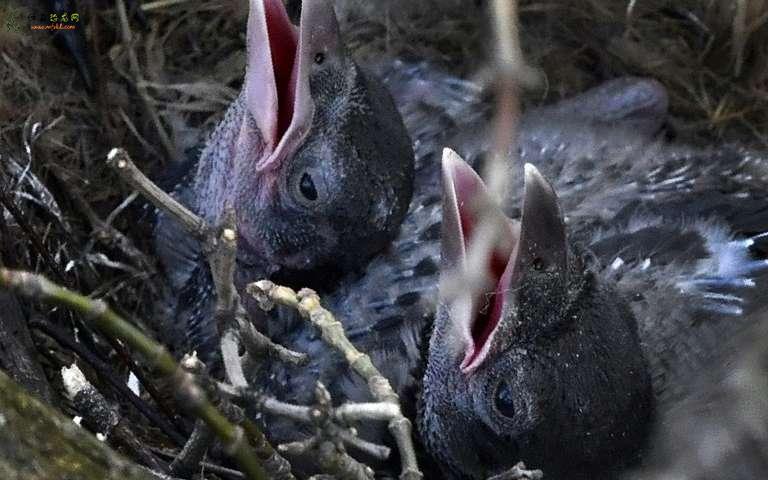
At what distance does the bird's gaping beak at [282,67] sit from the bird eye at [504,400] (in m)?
0.60

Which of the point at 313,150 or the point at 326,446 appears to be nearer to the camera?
the point at 326,446

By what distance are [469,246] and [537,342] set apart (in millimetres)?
177

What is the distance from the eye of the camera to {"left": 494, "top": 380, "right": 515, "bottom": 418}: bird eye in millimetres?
1661

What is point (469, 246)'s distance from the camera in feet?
5.34

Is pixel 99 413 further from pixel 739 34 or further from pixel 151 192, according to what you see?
pixel 739 34

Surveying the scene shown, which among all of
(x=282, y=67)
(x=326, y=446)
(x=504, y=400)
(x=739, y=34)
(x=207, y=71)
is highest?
(x=282, y=67)

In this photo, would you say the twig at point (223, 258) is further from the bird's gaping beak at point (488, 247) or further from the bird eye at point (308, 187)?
the bird eye at point (308, 187)

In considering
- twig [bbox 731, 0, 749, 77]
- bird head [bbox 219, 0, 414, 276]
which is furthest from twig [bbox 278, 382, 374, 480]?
twig [bbox 731, 0, 749, 77]

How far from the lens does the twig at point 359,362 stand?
4.26 feet

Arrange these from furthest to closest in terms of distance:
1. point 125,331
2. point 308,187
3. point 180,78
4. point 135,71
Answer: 1. point 180,78
2. point 135,71
3. point 308,187
4. point 125,331

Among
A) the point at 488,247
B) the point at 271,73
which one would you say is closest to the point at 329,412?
the point at 488,247

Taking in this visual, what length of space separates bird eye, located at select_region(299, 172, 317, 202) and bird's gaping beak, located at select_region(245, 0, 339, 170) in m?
0.05

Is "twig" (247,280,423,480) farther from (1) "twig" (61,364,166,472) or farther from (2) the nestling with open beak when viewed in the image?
(2) the nestling with open beak

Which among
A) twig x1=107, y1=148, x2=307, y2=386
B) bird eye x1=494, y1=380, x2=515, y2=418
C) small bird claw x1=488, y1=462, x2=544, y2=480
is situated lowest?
bird eye x1=494, y1=380, x2=515, y2=418
